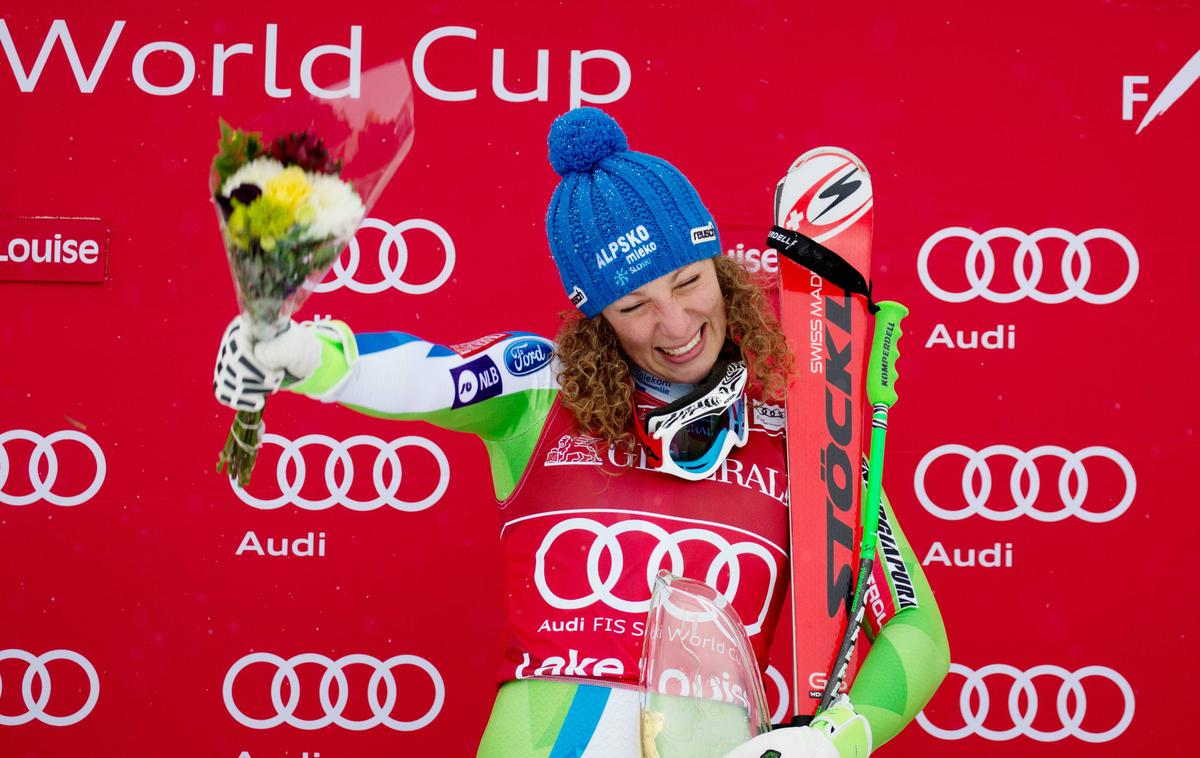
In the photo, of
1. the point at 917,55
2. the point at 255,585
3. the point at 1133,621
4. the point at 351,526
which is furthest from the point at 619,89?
the point at 1133,621

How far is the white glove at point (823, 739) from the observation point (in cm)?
166

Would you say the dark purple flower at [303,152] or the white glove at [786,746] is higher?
the dark purple flower at [303,152]

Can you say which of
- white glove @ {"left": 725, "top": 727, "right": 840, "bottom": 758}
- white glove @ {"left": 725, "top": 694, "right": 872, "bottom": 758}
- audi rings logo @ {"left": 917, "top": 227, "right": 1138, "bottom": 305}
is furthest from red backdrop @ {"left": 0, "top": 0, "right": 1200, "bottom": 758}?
white glove @ {"left": 725, "top": 727, "right": 840, "bottom": 758}

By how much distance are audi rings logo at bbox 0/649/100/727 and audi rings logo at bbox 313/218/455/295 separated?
92 centimetres

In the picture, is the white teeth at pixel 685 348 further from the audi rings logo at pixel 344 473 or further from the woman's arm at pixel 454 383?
the audi rings logo at pixel 344 473

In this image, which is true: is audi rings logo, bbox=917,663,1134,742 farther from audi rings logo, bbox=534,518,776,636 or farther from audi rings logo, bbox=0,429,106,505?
audi rings logo, bbox=0,429,106,505

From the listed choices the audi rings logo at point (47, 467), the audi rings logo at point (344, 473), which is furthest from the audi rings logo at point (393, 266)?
the audi rings logo at point (47, 467)

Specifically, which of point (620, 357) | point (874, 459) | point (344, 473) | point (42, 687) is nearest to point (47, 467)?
point (42, 687)

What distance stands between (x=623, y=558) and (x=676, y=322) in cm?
36

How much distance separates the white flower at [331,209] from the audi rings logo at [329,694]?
1412mm

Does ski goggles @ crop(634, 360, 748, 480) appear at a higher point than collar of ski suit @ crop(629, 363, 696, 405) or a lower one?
lower

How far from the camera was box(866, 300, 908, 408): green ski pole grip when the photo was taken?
6.81ft

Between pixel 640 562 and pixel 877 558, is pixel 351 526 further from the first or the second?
pixel 877 558

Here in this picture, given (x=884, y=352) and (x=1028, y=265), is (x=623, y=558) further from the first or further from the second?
(x=1028, y=265)
